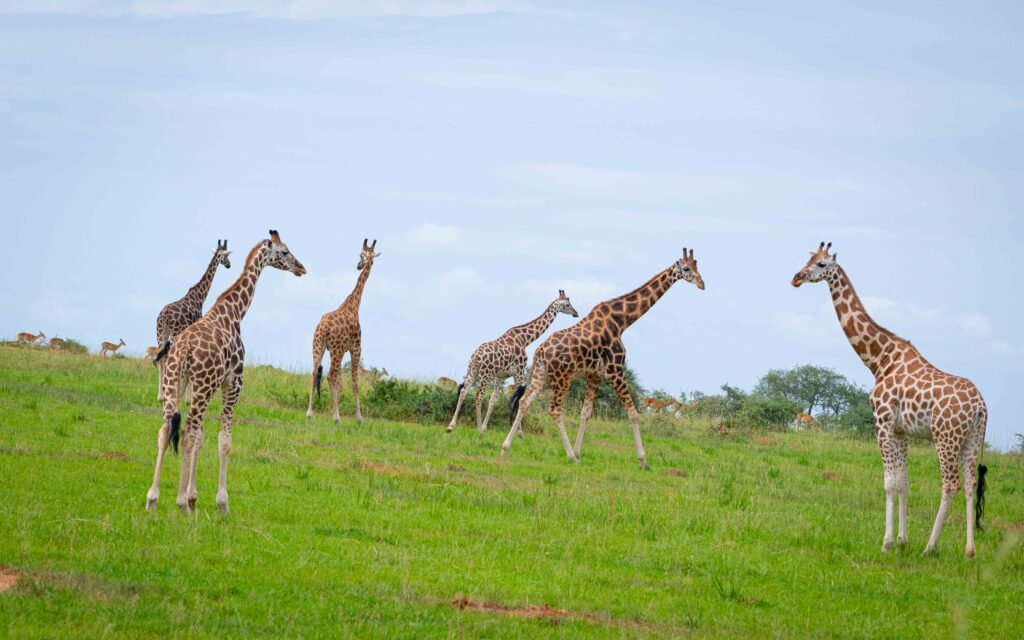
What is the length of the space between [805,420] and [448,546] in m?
22.2

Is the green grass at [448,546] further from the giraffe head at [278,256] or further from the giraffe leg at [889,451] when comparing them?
the giraffe head at [278,256]

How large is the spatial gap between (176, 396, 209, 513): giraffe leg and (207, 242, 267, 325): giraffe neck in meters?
1.28

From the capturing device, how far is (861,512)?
1520 centimetres

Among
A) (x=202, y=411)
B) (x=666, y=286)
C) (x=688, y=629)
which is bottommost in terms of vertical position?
(x=688, y=629)

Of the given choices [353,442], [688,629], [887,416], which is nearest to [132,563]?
[688,629]

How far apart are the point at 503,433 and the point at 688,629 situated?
13.6 meters

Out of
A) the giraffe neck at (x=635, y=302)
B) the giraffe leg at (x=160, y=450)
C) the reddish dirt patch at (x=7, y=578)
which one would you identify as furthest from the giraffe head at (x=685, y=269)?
the reddish dirt patch at (x=7, y=578)

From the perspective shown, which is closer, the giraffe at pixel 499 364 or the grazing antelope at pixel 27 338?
the giraffe at pixel 499 364

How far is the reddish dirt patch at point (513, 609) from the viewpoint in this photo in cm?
858

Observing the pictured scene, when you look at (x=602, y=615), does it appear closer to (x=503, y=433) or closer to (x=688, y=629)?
(x=688, y=629)

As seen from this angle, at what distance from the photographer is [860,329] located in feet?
45.8

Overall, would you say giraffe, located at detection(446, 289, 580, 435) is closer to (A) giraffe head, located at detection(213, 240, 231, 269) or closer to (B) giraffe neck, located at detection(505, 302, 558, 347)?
(B) giraffe neck, located at detection(505, 302, 558, 347)

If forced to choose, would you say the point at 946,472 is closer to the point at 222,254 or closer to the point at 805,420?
the point at 222,254

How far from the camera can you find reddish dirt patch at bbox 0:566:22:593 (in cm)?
803
